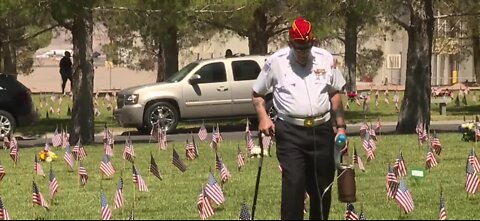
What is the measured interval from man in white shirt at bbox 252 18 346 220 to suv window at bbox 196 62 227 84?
46.7 feet

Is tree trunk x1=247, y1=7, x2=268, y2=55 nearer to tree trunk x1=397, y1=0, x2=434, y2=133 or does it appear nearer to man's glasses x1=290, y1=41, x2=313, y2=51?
tree trunk x1=397, y1=0, x2=434, y2=133

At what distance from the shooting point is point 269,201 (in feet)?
33.0

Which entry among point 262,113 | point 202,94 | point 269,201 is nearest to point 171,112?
point 202,94

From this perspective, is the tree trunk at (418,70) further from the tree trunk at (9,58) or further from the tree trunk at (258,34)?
the tree trunk at (9,58)

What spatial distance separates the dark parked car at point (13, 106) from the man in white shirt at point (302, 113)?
12.3m

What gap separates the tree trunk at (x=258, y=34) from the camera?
88.4ft

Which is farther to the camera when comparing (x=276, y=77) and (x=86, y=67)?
(x=86, y=67)

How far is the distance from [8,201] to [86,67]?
7.61 meters

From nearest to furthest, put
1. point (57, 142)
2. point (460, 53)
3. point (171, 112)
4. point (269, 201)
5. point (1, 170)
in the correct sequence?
point (269, 201)
point (1, 170)
point (57, 142)
point (171, 112)
point (460, 53)

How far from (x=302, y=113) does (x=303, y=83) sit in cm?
20

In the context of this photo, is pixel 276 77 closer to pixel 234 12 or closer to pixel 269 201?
pixel 269 201

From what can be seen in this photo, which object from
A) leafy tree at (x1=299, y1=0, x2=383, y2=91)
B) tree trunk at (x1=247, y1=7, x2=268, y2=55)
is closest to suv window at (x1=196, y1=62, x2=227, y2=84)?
leafy tree at (x1=299, y1=0, x2=383, y2=91)

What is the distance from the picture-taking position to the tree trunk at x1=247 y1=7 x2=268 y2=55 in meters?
26.9

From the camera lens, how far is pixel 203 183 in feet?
37.8
